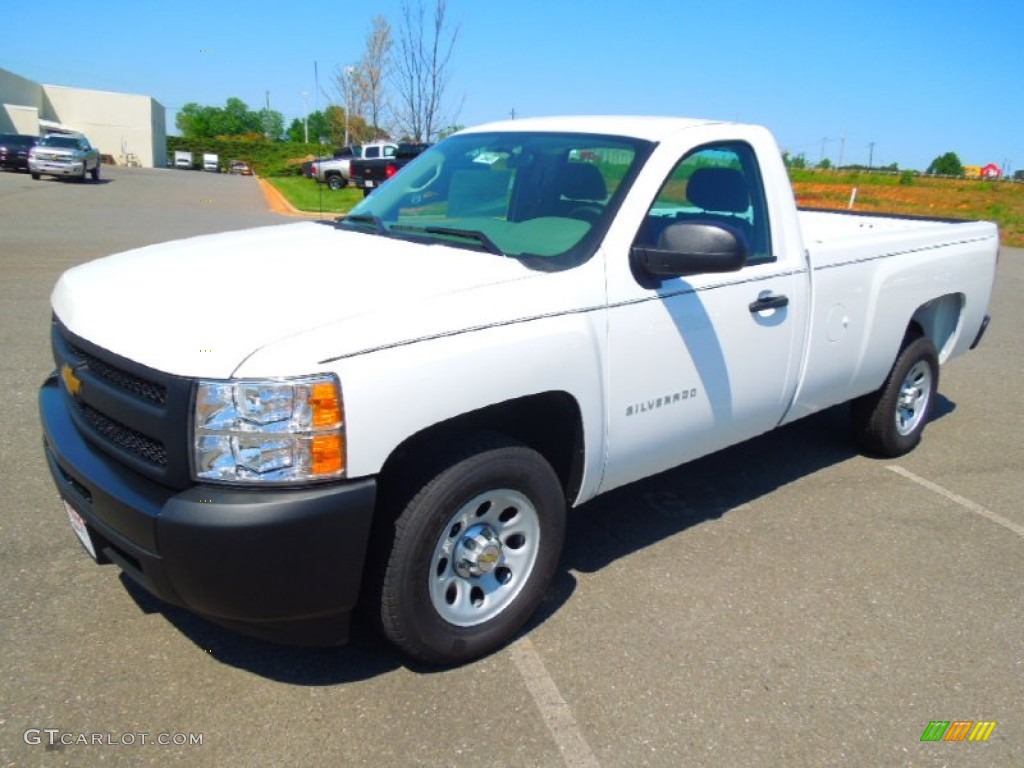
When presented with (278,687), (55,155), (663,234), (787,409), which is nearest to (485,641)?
(278,687)

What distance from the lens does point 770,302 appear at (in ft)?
12.3

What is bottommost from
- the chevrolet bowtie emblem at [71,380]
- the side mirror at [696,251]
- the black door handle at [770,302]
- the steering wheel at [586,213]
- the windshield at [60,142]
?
the chevrolet bowtie emblem at [71,380]

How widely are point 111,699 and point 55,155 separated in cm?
3347

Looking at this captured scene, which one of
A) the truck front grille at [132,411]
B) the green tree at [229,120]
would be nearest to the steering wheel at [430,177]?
the truck front grille at [132,411]

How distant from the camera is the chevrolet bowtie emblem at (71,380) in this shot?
276 cm

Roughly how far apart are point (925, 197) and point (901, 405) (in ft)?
153

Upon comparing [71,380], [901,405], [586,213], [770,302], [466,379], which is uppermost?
[586,213]

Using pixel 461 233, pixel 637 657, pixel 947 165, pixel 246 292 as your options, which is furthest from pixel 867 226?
pixel 947 165

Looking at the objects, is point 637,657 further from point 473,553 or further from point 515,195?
point 515,195

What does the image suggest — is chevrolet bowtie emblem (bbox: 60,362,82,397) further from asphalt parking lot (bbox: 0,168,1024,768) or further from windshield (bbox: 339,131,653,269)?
windshield (bbox: 339,131,653,269)

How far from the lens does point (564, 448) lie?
316 centimetres

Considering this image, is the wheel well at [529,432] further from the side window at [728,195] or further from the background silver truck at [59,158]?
the background silver truck at [59,158]

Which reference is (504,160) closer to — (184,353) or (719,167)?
(719,167)

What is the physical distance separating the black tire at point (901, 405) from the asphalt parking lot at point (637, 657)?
44 centimetres
